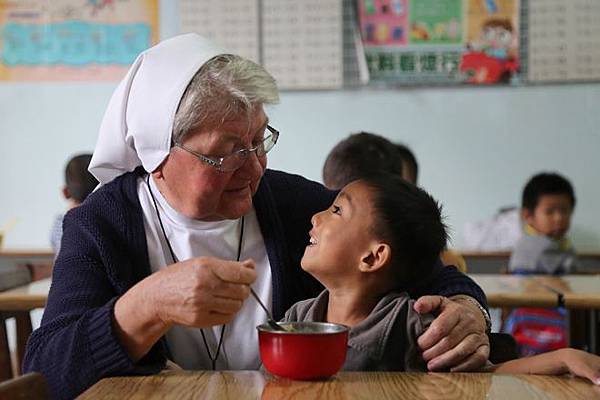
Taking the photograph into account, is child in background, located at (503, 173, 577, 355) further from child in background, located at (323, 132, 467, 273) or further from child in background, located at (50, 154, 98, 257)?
child in background, located at (50, 154, 98, 257)

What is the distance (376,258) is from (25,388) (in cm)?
86

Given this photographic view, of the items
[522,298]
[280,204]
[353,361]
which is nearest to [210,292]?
[353,361]

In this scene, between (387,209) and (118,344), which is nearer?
(118,344)

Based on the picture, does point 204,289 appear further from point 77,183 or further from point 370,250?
point 77,183

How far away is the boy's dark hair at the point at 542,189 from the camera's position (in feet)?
14.8

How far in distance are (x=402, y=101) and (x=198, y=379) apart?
368 centimetres

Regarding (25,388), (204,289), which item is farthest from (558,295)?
(25,388)

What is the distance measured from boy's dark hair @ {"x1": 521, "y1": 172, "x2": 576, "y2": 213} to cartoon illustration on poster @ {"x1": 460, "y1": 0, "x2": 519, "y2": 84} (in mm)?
627

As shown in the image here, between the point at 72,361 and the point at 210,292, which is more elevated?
the point at 210,292

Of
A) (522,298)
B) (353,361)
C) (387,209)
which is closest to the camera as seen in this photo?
(353,361)

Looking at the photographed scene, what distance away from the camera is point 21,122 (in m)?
5.11

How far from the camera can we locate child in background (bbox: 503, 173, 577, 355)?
12.3 ft

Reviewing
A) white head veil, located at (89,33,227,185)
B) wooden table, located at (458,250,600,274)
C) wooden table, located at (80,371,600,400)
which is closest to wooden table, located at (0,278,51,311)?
white head veil, located at (89,33,227,185)

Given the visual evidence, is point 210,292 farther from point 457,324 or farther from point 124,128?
point 124,128
